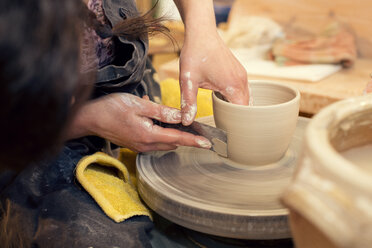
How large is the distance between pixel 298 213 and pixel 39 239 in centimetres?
65

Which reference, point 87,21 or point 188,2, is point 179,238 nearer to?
point 87,21

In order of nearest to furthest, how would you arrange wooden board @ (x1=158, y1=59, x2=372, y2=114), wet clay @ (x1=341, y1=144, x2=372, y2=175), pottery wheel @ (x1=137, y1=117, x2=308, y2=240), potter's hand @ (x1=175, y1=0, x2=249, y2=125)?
wet clay @ (x1=341, y1=144, x2=372, y2=175)
pottery wheel @ (x1=137, y1=117, x2=308, y2=240)
potter's hand @ (x1=175, y1=0, x2=249, y2=125)
wooden board @ (x1=158, y1=59, x2=372, y2=114)

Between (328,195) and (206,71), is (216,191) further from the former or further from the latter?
(328,195)

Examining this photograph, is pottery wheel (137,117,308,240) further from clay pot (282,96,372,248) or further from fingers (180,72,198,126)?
clay pot (282,96,372,248)

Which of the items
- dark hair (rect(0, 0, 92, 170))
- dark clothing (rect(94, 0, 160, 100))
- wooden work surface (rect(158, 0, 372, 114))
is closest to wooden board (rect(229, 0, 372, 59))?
wooden work surface (rect(158, 0, 372, 114))

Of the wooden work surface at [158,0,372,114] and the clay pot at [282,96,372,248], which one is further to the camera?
the wooden work surface at [158,0,372,114]

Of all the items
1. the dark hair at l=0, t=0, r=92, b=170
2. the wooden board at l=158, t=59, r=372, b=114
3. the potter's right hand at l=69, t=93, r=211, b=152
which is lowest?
the wooden board at l=158, t=59, r=372, b=114

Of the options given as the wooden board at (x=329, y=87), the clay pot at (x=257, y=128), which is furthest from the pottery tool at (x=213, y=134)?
the wooden board at (x=329, y=87)

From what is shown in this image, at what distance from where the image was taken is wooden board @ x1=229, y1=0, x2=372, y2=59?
7.30ft

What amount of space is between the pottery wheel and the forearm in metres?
0.32

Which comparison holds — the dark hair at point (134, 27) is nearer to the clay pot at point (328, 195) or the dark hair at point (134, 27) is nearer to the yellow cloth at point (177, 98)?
the yellow cloth at point (177, 98)

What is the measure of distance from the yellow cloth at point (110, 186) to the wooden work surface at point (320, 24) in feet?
2.92

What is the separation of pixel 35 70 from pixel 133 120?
54 centimetres

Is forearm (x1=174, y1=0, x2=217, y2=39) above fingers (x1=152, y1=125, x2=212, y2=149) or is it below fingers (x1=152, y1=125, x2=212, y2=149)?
above
